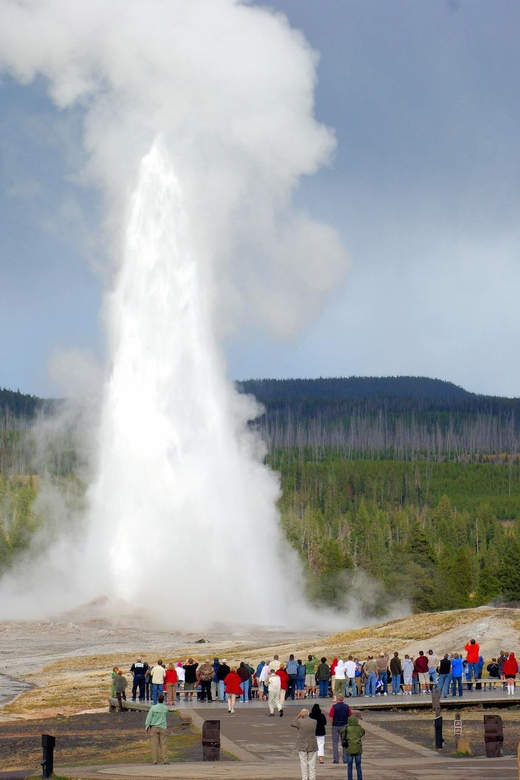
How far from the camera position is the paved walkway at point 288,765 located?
22.8 metres

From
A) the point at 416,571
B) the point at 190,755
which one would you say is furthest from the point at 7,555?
the point at 190,755

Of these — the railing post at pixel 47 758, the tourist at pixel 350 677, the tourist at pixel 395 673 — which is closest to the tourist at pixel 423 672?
the tourist at pixel 395 673

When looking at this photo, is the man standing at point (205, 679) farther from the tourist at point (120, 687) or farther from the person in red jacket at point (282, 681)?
the person in red jacket at point (282, 681)

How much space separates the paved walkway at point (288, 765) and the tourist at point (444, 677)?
6.11m

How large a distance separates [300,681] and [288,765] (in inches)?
492

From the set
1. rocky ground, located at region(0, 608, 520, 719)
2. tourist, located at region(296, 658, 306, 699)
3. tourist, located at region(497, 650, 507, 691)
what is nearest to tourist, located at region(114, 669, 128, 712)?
rocky ground, located at region(0, 608, 520, 719)

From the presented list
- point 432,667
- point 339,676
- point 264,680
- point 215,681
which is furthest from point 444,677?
point 215,681

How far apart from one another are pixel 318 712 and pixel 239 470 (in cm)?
7311

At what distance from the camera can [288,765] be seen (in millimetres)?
24562

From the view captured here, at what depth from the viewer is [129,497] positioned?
9469 cm

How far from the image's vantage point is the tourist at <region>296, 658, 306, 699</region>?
3678 centimetres

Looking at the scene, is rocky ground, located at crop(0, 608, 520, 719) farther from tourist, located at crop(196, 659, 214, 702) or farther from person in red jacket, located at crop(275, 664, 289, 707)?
person in red jacket, located at crop(275, 664, 289, 707)

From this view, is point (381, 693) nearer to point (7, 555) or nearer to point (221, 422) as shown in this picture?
point (221, 422)

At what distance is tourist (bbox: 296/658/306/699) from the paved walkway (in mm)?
6518
